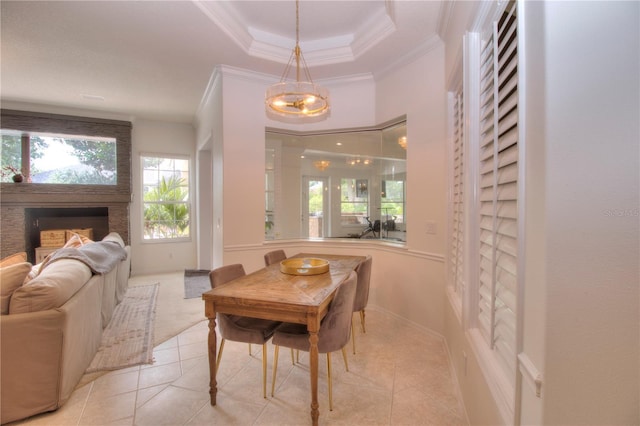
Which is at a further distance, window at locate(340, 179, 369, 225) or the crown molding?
window at locate(340, 179, 369, 225)

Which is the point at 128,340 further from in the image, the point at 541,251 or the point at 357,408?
the point at 541,251

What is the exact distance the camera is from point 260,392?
2.02 meters

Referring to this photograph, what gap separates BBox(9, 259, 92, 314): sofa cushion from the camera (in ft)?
5.78

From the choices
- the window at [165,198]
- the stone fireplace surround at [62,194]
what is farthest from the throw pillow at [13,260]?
the window at [165,198]

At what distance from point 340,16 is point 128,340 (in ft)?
12.5

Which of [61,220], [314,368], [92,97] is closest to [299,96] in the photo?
[314,368]

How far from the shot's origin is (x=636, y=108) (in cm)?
75

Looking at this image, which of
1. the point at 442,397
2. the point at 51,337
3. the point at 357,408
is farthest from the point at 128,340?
the point at 442,397

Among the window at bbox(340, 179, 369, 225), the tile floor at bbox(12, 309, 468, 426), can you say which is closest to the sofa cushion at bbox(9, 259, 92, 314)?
the tile floor at bbox(12, 309, 468, 426)

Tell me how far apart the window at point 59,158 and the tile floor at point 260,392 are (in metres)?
4.10

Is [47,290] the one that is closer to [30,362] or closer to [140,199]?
[30,362]

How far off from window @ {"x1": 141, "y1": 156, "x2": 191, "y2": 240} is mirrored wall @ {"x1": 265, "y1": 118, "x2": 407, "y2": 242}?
9.11ft

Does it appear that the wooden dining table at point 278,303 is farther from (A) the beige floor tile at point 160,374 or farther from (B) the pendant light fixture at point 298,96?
(B) the pendant light fixture at point 298,96

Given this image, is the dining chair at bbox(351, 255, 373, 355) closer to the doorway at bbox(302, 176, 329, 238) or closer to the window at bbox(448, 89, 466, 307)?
the window at bbox(448, 89, 466, 307)
